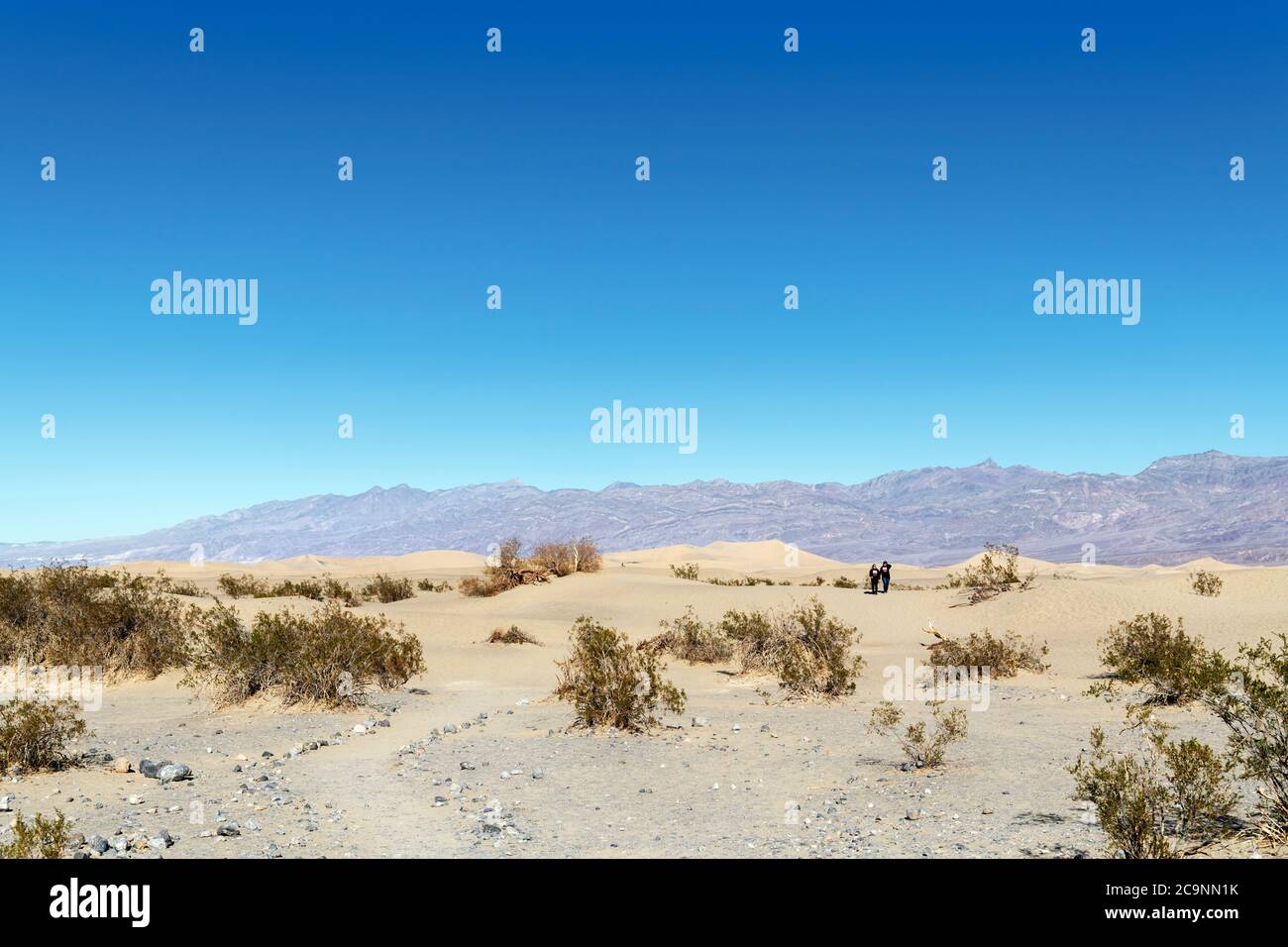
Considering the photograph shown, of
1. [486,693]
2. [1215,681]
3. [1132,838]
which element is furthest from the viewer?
[486,693]

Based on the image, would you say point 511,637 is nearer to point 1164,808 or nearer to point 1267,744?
point 1164,808

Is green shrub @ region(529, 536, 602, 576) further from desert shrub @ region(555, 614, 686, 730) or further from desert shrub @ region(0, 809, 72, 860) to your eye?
desert shrub @ region(0, 809, 72, 860)

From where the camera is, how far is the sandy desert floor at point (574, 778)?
305 inches

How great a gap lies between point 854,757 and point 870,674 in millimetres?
9727

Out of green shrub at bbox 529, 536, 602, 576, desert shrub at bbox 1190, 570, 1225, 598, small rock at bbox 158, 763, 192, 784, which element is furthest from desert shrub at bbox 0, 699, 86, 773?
green shrub at bbox 529, 536, 602, 576

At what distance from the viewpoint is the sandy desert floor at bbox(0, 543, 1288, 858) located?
7758mm

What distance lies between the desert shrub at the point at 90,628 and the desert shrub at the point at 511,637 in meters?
8.63

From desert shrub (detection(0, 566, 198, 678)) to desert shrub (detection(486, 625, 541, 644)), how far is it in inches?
340

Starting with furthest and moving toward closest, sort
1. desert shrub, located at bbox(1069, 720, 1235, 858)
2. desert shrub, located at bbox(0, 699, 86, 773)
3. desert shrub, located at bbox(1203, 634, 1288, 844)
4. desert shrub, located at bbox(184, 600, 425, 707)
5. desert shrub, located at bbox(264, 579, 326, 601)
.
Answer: desert shrub, located at bbox(264, 579, 326, 601) < desert shrub, located at bbox(184, 600, 425, 707) < desert shrub, located at bbox(0, 699, 86, 773) < desert shrub, located at bbox(1203, 634, 1288, 844) < desert shrub, located at bbox(1069, 720, 1235, 858)

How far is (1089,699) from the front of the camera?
16.6 meters
